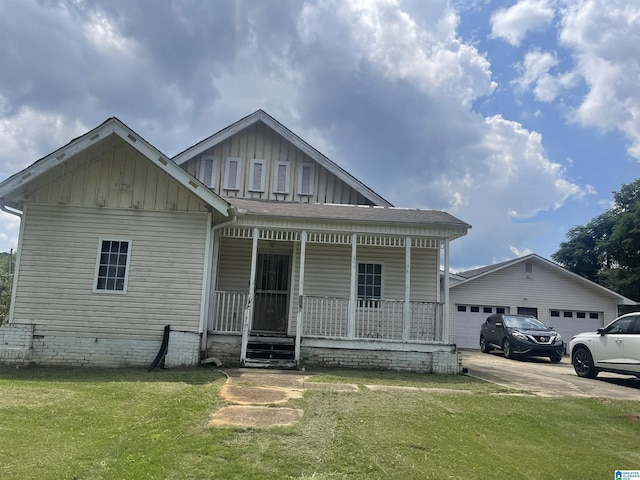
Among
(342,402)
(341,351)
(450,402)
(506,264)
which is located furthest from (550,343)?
(342,402)

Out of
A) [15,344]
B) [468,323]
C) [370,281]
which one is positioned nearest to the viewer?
[15,344]

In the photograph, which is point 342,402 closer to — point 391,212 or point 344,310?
point 344,310

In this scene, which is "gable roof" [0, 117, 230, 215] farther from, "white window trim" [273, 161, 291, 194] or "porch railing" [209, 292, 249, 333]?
"white window trim" [273, 161, 291, 194]

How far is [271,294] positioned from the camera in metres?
12.2

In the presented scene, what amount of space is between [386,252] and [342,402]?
19.7 feet

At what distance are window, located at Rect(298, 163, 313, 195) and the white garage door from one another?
10998mm

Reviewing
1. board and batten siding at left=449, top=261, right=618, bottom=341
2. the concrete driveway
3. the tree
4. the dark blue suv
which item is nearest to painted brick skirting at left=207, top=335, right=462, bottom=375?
the concrete driveway

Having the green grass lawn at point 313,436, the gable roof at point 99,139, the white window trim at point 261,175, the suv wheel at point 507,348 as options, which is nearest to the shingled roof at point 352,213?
the gable roof at point 99,139

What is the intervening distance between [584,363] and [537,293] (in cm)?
1058

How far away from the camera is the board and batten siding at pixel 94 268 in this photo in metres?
9.49

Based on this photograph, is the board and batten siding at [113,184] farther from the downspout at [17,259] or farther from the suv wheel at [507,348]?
the suv wheel at [507,348]

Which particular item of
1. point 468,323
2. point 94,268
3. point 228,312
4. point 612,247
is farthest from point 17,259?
point 612,247

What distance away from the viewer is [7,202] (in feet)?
31.9

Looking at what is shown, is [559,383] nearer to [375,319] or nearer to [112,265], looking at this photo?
[375,319]
